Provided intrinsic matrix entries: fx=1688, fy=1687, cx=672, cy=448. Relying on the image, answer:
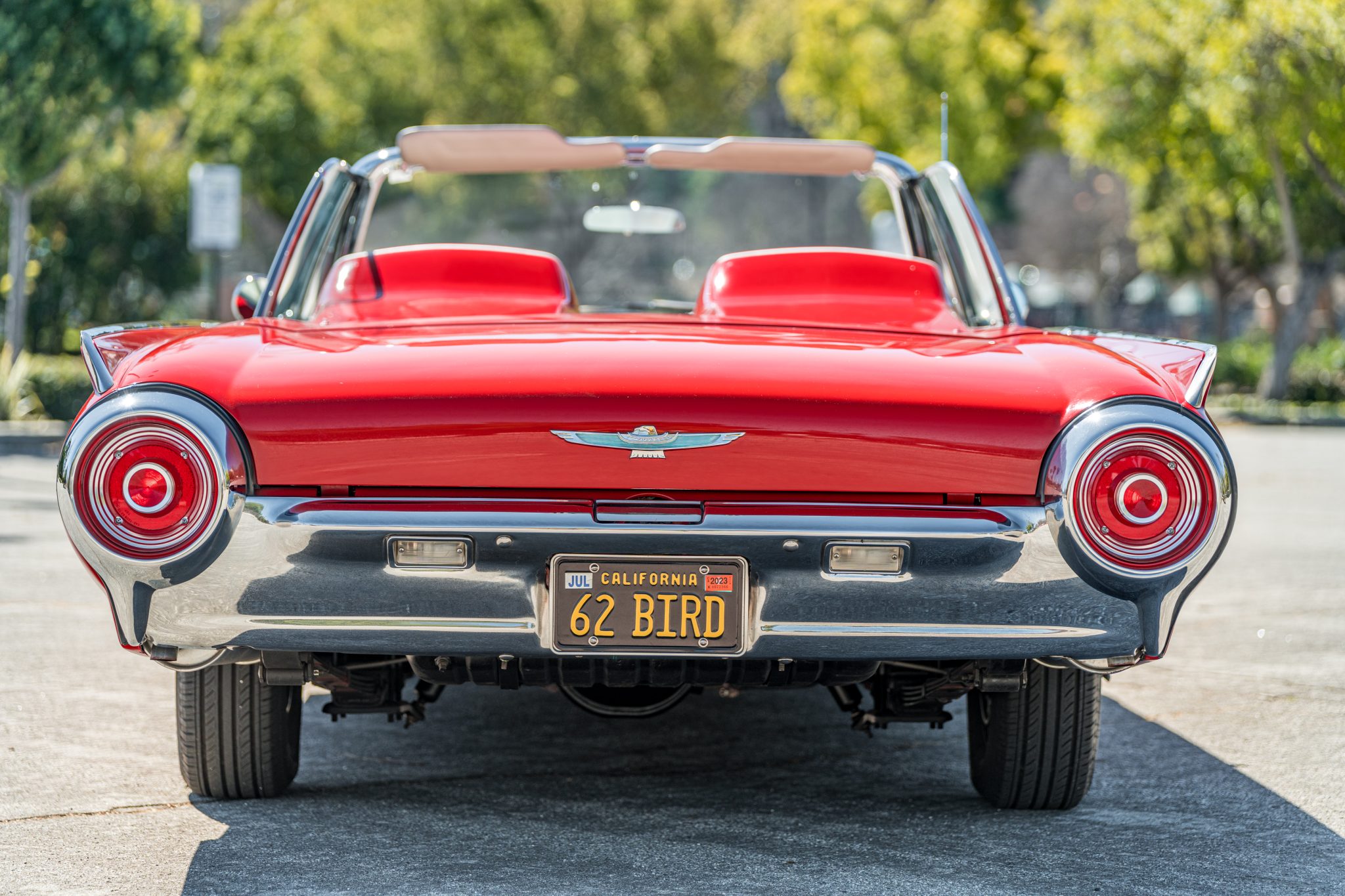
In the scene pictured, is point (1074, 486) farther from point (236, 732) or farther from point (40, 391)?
point (40, 391)

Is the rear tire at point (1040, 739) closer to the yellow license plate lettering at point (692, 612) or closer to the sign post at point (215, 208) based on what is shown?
the yellow license plate lettering at point (692, 612)

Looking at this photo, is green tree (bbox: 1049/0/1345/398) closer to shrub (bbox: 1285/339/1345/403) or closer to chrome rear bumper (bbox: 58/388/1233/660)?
shrub (bbox: 1285/339/1345/403)

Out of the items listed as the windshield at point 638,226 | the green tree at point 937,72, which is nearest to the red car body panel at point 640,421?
the windshield at point 638,226

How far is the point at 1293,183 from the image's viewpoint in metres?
25.0

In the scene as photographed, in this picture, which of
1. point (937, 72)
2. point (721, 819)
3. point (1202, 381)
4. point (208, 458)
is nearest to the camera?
point (208, 458)

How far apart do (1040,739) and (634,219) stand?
2.42 meters

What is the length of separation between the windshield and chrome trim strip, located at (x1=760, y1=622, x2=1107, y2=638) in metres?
2.08

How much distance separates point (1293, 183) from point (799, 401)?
78.4 ft

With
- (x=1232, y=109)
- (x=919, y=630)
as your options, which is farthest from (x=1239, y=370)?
(x=919, y=630)

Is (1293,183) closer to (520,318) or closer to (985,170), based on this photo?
(985,170)

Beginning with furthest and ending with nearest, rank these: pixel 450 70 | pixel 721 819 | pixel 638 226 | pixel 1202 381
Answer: pixel 450 70 → pixel 638 226 → pixel 721 819 → pixel 1202 381

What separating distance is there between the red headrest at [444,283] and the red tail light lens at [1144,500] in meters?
1.83

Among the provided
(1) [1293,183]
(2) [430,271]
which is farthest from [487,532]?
(1) [1293,183]

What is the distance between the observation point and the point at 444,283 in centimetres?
465
